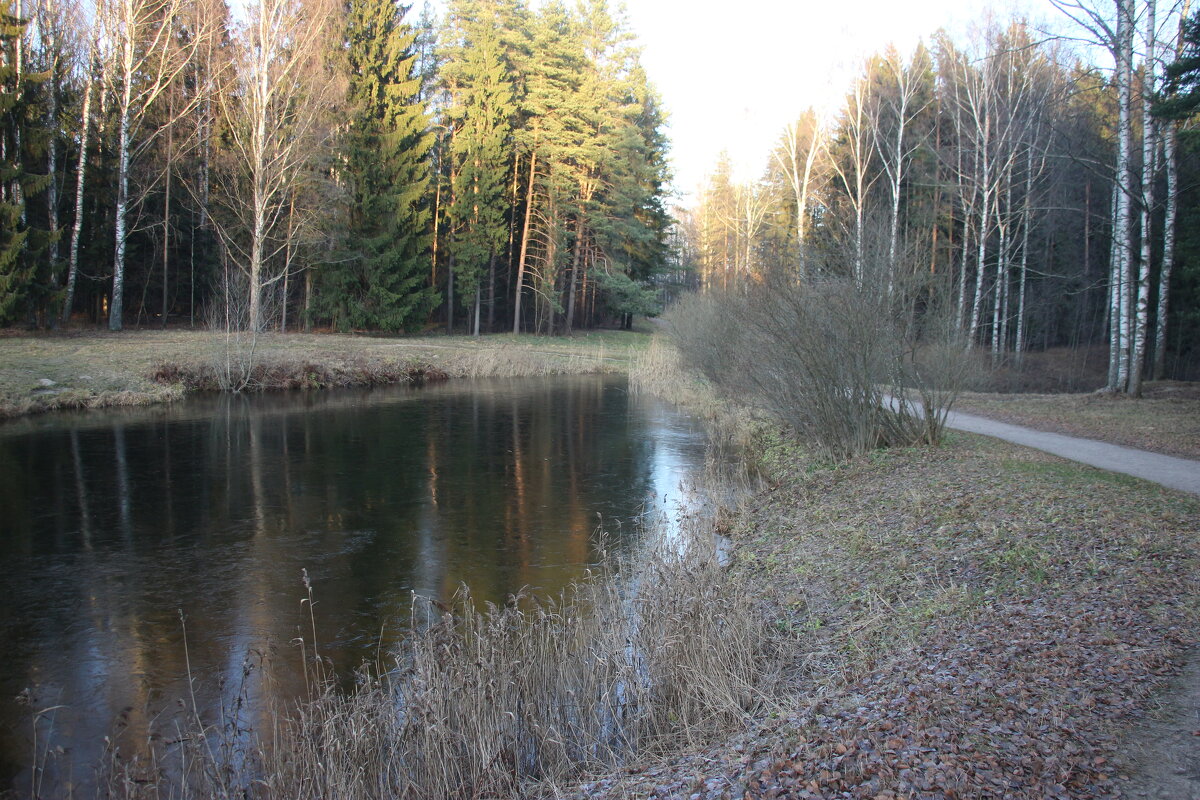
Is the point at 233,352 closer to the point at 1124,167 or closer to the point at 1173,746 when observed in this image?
the point at 1124,167

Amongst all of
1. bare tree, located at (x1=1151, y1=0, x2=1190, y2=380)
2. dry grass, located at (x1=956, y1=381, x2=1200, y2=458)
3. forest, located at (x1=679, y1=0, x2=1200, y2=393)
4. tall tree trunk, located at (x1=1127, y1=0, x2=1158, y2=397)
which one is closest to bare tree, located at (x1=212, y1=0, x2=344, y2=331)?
forest, located at (x1=679, y1=0, x2=1200, y2=393)

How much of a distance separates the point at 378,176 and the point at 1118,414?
28.3m

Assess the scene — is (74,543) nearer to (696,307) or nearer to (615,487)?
(615,487)

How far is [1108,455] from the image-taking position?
1038 cm

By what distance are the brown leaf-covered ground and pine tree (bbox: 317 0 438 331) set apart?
27395 mm

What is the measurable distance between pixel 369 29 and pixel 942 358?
30729 millimetres

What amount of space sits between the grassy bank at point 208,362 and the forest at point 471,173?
4.80 ft

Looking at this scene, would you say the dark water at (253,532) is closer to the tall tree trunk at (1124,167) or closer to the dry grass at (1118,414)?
the dry grass at (1118,414)

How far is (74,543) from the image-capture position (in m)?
9.37

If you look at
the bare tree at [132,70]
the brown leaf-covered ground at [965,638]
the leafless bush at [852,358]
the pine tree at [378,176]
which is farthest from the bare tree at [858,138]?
the bare tree at [132,70]

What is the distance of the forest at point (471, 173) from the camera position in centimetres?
2339

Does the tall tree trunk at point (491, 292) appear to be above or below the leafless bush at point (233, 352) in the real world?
above

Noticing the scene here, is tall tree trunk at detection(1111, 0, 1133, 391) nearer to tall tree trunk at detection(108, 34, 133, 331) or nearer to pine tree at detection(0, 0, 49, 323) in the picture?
pine tree at detection(0, 0, 49, 323)

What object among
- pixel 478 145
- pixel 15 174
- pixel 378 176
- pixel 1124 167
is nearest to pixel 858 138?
pixel 1124 167
